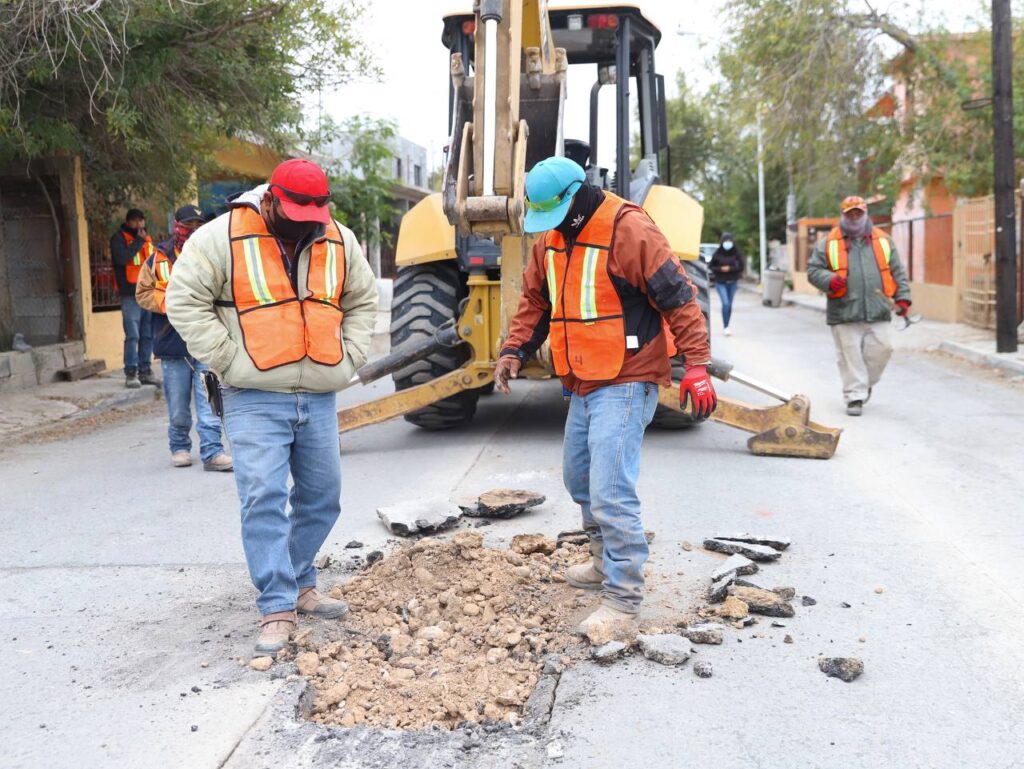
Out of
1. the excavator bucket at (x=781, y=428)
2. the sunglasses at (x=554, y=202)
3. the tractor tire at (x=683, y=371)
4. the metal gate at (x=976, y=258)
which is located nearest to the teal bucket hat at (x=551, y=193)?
the sunglasses at (x=554, y=202)

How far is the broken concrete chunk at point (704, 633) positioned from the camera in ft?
13.7

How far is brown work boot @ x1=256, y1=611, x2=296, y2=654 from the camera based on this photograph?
411 centimetres

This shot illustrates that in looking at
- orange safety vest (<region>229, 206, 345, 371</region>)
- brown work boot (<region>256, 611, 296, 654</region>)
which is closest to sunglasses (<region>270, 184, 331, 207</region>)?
orange safety vest (<region>229, 206, 345, 371</region>)

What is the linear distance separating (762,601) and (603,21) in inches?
213

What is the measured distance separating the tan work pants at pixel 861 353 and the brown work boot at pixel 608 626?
20.1 ft

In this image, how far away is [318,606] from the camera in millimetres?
4543

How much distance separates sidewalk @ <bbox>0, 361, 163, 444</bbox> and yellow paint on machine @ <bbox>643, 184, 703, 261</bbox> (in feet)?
19.7

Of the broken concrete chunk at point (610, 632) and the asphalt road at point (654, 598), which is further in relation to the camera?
the broken concrete chunk at point (610, 632)

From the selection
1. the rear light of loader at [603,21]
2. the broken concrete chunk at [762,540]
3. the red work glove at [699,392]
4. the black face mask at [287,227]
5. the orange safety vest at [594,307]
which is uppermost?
the rear light of loader at [603,21]

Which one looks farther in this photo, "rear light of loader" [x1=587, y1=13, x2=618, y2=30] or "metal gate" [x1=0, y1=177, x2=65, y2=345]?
"metal gate" [x1=0, y1=177, x2=65, y2=345]

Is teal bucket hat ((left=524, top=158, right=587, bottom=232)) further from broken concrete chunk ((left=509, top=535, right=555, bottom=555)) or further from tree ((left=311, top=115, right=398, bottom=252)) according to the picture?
tree ((left=311, top=115, right=398, bottom=252))

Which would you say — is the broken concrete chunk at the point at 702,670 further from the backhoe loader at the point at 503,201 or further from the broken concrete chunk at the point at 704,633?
the backhoe loader at the point at 503,201

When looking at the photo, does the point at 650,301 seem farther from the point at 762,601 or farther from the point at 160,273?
the point at 160,273

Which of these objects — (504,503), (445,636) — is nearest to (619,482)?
(445,636)
